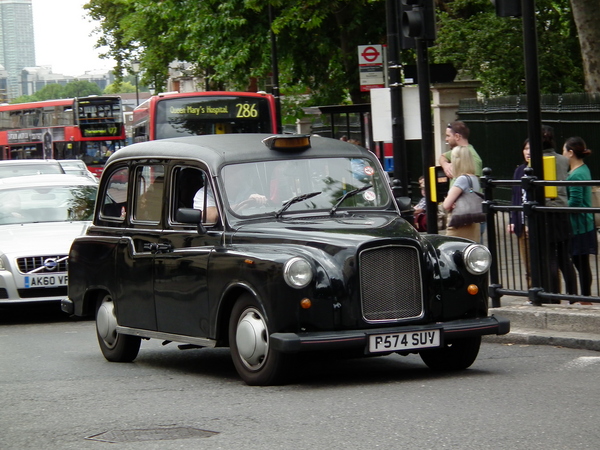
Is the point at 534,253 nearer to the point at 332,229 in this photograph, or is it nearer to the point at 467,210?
the point at 467,210

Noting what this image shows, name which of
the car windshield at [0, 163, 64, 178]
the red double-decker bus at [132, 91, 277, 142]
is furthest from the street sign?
the red double-decker bus at [132, 91, 277, 142]

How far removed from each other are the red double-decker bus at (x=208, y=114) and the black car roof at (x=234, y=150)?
1609 cm

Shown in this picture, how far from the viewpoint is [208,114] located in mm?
25828

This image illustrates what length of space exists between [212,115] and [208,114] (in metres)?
0.09

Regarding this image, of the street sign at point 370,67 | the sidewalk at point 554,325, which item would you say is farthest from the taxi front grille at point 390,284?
the street sign at point 370,67

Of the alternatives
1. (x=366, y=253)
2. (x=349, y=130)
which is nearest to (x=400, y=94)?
(x=366, y=253)

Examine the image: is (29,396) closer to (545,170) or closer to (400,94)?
(545,170)

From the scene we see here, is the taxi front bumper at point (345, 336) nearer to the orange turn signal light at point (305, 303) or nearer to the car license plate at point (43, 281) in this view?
the orange turn signal light at point (305, 303)

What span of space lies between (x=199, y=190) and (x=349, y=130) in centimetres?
1617

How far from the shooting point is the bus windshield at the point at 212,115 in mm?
25500

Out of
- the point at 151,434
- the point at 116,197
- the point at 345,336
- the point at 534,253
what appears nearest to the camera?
the point at 151,434

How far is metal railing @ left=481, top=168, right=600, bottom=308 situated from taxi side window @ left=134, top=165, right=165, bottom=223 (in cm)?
313

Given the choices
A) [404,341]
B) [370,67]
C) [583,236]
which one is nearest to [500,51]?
[370,67]

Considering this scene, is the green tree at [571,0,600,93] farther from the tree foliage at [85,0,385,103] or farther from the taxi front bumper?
the taxi front bumper
